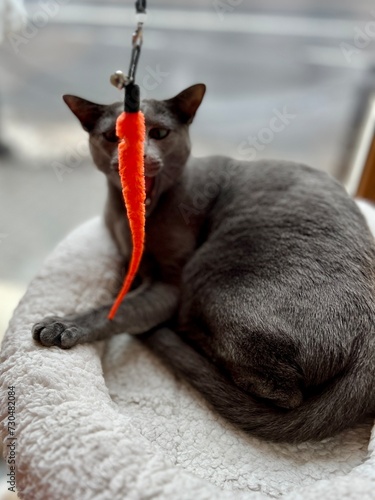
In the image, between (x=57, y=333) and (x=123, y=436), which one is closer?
(x=123, y=436)

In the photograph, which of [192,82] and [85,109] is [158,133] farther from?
[192,82]

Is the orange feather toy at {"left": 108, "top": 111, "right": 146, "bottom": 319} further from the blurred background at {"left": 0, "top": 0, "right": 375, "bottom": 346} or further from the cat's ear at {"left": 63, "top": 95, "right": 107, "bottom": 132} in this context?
the blurred background at {"left": 0, "top": 0, "right": 375, "bottom": 346}

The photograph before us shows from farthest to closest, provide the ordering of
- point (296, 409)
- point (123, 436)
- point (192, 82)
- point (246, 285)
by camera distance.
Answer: point (192, 82) → point (246, 285) → point (296, 409) → point (123, 436)

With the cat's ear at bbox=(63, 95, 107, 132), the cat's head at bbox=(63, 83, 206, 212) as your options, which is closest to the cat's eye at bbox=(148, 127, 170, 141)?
the cat's head at bbox=(63, 83, 206, 212)

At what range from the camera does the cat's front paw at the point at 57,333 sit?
3.24 ft

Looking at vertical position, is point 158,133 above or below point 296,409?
above

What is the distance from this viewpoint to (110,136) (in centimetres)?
102

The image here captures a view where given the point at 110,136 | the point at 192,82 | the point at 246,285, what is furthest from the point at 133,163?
the point at 192,82

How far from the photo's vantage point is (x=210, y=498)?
75 cm

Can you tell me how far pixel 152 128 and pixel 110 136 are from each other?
9 centimetres

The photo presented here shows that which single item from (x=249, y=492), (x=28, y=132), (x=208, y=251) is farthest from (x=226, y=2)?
(x=249, y=492)

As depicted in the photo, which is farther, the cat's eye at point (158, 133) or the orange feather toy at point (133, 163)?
the cat's eye at point (158, 133)

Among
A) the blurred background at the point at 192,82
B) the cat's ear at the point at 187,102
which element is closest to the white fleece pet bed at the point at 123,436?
the cat's ear at the point at 187,102

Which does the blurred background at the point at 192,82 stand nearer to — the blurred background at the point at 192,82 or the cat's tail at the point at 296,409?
the blurred background at the point at 192,82
